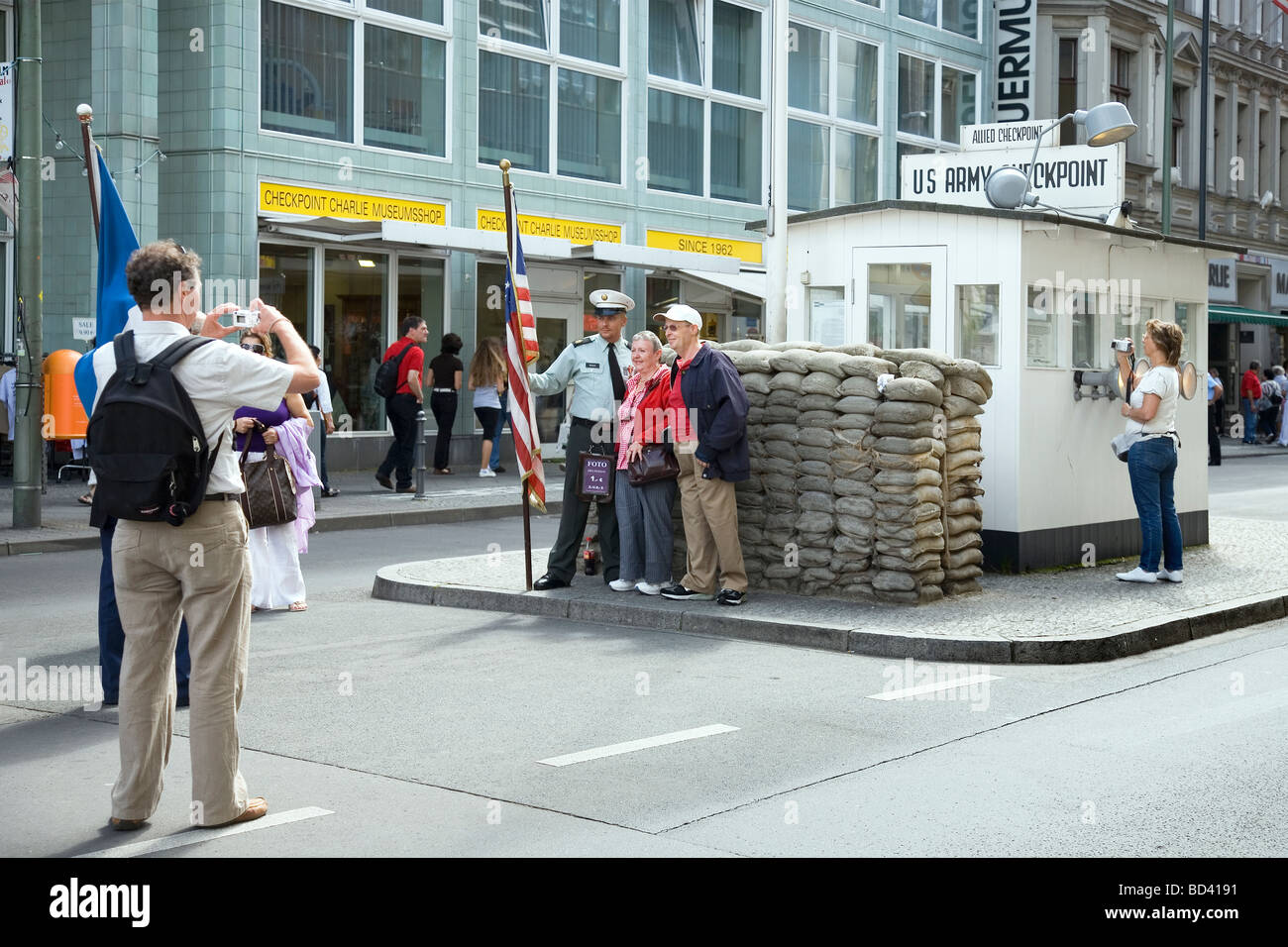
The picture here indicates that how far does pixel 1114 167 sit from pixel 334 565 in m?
7.49

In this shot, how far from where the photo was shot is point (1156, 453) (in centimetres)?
1141

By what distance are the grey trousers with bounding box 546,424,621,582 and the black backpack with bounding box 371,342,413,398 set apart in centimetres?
879

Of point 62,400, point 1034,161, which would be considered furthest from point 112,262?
point 62,400

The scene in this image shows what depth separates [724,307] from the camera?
2930cm

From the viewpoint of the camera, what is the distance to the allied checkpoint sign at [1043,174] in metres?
13.9

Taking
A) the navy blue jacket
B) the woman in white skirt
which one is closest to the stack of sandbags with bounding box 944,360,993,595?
the navy blue jacket

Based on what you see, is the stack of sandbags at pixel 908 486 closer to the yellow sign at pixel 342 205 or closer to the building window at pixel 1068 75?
the yellow sign at pixel 342 205

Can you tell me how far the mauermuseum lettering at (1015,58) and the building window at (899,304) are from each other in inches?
960

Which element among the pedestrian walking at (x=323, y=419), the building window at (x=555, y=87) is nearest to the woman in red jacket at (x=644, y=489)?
the pedestrian walking at (x=323, y=419)

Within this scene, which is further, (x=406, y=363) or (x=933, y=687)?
(x=406, y=363)

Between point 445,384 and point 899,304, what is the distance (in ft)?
33.4

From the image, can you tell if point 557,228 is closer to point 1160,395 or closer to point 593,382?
point 593,382
